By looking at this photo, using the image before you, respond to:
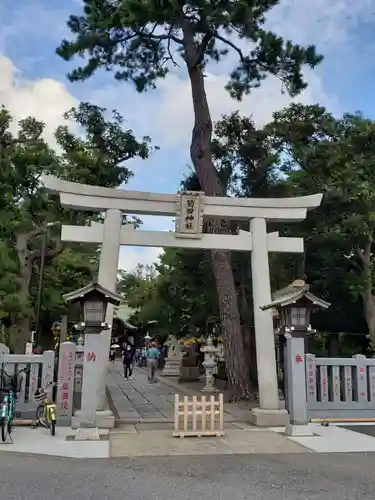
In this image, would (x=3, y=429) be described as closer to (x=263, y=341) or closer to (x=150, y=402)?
A: (x=263, y=341)

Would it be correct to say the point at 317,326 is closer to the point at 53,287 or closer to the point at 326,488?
the point at 53,287

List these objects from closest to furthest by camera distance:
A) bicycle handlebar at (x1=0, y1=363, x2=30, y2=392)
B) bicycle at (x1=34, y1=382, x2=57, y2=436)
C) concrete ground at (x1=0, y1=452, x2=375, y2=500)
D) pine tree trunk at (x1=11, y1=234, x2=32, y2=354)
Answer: concrete ground at (x1=0, y1=452, x2=375, y2=500) < bicycle at (x1=34, y1=382, x2=57, y2=436) < bicycle handlebar at (x1=0, y1=363, x2=30, y2=392) < pine tree trunk at (x1=11, y1=234, x2=32, y2=354)

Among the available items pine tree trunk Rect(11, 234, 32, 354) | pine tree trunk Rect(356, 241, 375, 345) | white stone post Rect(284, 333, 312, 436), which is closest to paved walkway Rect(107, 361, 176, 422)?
white stone post Rect(284, 333, 312, 436)

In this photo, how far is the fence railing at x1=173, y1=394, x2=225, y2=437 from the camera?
9.12 metres

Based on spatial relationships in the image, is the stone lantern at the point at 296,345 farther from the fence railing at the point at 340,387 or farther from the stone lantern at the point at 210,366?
the stone lantern at the point at 210,366

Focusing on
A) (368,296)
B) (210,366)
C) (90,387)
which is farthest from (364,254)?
(90,387)

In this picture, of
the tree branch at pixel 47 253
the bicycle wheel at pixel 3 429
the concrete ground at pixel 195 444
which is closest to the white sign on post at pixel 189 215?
the concrete ground at pixel 195 444

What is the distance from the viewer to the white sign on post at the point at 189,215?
11703mm

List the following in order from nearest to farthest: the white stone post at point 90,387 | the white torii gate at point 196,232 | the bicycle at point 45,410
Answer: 1. the white stone post at point 90,387
2. the bicycle at point 45,410
3. the white torii gate at point 196,232

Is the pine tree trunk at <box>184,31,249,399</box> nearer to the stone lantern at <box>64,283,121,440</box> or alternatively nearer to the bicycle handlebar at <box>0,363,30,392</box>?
the stone lantern at <box>64,283,121,440</box>

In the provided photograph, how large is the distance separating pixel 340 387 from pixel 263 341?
225 cm

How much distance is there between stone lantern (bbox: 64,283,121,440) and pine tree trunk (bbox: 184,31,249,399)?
537 cm

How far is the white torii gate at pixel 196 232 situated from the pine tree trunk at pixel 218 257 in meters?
2.69

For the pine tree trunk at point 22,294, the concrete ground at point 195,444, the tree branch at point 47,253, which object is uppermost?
the tree branch at point 47,253
